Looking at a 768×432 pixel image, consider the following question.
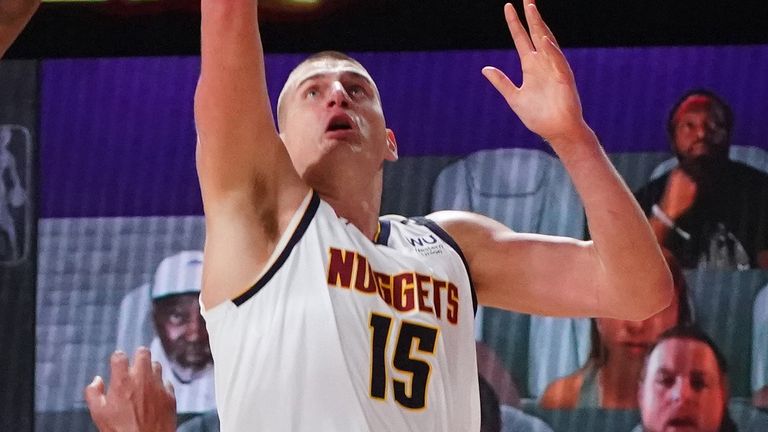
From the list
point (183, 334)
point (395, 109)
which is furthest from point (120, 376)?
point (395, 109)

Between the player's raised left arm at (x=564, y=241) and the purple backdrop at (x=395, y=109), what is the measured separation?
1.86 meters

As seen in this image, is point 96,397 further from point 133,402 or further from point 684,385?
point 684,385

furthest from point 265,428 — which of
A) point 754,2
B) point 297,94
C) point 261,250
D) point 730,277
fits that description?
point 754,2

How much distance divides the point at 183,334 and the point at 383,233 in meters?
2.10

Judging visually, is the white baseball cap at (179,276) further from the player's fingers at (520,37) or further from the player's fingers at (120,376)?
the player's fingers at (120,376)

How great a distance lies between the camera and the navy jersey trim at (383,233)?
237cm

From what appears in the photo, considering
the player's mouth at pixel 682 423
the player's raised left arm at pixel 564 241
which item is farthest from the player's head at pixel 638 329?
the player's raised left arm at pixel 564 241

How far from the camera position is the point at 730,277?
421 cm

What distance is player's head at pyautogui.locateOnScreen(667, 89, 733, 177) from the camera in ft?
13.9

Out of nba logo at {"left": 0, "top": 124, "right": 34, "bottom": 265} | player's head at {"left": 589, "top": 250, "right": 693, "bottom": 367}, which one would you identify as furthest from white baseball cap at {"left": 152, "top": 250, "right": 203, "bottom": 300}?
player's head at {"left": 589, "top": 250, "right": 693, "bottom": 367}

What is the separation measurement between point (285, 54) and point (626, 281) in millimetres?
2474

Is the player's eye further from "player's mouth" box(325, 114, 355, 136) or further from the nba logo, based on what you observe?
the nba logo

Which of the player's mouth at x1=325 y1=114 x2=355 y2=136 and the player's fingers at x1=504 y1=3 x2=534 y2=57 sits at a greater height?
the player's fingers at x1=504 y1=3 x2=534 y2=57

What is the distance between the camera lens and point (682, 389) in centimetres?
413
